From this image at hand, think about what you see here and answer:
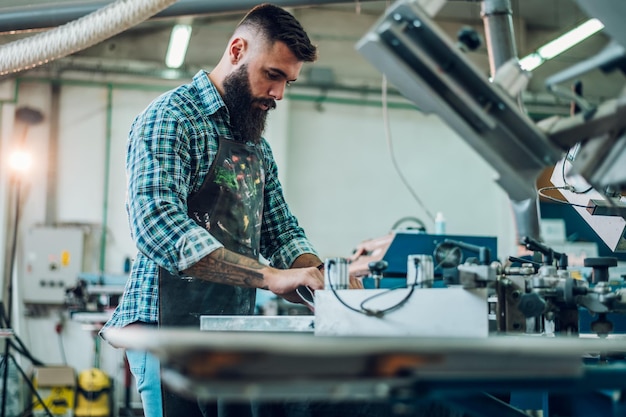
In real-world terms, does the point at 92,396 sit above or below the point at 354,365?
A: below

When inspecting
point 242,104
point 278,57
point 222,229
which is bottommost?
point 222,229

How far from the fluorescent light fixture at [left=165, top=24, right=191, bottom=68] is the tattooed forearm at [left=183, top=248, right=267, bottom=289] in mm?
4948

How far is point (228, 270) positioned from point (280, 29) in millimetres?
711

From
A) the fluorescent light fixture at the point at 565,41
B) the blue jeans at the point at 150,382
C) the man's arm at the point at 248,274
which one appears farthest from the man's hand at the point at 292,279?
the fluorescent light fixture at the point at 565,41

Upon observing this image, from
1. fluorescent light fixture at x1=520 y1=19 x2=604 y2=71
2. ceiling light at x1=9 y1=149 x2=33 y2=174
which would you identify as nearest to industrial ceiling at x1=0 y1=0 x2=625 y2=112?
fluorescent light fixture at x1=520 y1=19 x2=604 y2=71

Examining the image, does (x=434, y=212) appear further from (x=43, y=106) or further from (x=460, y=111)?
(x=460, y=111)

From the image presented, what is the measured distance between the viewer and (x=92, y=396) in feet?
20.6

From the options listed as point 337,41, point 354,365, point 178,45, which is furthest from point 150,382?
point 337,41

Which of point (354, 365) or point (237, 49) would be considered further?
point (237, 49)

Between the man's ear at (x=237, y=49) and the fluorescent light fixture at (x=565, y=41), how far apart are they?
431cm

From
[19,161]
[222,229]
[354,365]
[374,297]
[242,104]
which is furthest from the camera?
[19,161]

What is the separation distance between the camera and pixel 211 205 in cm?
196

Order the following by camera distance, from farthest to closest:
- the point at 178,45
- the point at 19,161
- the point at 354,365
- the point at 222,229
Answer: the point at 19,161 < the point at 178,45 < the point at 222,229 < the point at 354,365

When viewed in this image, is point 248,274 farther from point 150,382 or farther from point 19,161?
point 19,161
